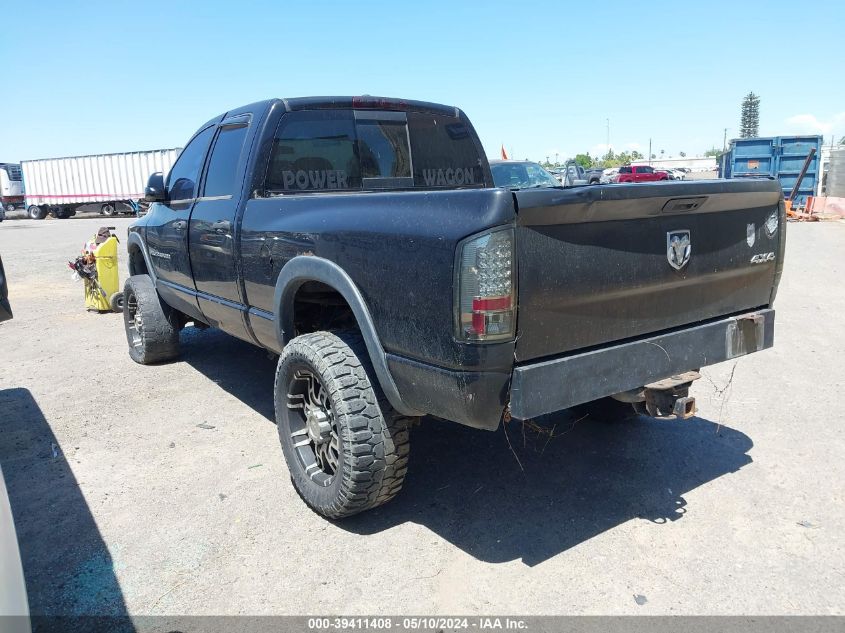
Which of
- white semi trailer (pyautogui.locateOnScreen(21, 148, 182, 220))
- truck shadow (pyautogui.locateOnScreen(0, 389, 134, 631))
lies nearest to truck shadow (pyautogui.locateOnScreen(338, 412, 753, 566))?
truck shadow (pyautogui.locateOnScreen(0, 389, 134, 631))

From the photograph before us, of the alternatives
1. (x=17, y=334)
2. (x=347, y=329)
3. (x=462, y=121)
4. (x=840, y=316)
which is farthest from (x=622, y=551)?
(x=17, y=334)

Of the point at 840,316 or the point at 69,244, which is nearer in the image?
the point at 840,316

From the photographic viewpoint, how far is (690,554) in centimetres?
288

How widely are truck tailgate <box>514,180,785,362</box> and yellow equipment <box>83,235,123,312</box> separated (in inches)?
281

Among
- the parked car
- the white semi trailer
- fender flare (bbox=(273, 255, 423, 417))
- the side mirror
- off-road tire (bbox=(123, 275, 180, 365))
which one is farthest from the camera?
the white semi trailer

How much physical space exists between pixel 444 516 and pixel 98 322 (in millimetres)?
6565

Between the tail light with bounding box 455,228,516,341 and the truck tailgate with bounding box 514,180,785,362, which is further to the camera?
the truck tailgate with bounding box 514,180,785,362

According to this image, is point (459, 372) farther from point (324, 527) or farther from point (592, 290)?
point (324, 527)

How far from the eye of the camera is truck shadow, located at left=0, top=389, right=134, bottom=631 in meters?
2.63

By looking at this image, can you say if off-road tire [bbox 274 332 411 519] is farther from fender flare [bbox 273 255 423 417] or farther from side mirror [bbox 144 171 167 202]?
side mirror [bbox 144 171 167 202]

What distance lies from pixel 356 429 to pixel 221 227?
1813 millimetres

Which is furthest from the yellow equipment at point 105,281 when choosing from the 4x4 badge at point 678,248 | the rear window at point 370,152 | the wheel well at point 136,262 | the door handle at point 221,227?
the 4x4 badge at point 678,248

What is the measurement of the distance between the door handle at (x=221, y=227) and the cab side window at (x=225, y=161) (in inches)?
8.1

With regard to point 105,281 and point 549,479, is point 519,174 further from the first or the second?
point 549,479
